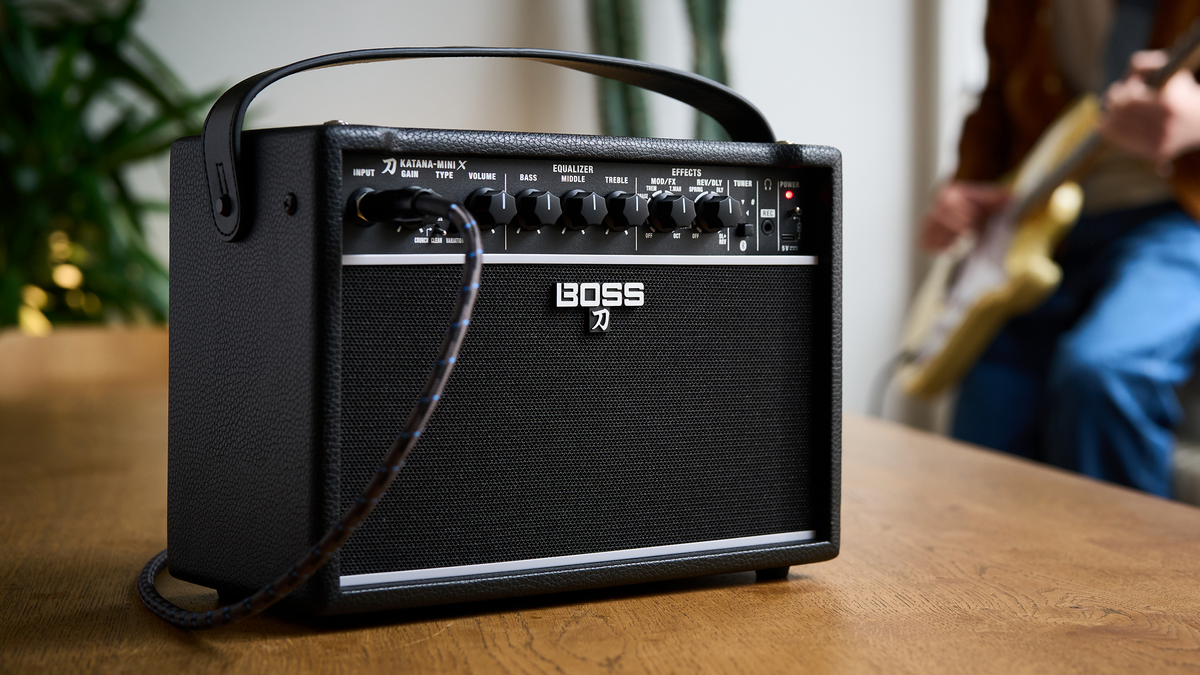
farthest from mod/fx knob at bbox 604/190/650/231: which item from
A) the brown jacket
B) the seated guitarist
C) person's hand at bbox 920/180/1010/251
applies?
the brown jacket

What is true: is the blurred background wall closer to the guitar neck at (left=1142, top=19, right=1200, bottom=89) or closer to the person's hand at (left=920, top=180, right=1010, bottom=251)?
the person's hand at (left=920, top=180, right=1010, bottom=251)

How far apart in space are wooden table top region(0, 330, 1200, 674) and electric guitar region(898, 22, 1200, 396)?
3.32 feet

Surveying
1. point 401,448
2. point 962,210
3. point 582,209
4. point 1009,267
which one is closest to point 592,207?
point 582,209

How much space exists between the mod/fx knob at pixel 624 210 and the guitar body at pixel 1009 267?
1.36m

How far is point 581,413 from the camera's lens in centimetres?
46

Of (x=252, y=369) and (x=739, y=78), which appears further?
(x=739, y=78)

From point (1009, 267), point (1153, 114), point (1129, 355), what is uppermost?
point (1153, 114)

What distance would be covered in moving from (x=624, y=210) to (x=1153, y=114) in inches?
48.2

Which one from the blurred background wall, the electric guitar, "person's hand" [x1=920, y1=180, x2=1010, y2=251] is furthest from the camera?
the blurred background wall

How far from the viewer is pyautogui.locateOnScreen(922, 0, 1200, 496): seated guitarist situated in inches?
54.6

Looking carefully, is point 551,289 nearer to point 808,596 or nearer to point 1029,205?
point 808,596

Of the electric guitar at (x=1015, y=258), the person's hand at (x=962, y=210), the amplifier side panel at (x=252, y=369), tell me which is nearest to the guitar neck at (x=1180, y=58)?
the electric guitar at (x=1015, y=258)

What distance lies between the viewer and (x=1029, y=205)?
1.73 meters

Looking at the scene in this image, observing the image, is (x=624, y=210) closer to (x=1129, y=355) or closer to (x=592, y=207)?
(x=592, y=207)
